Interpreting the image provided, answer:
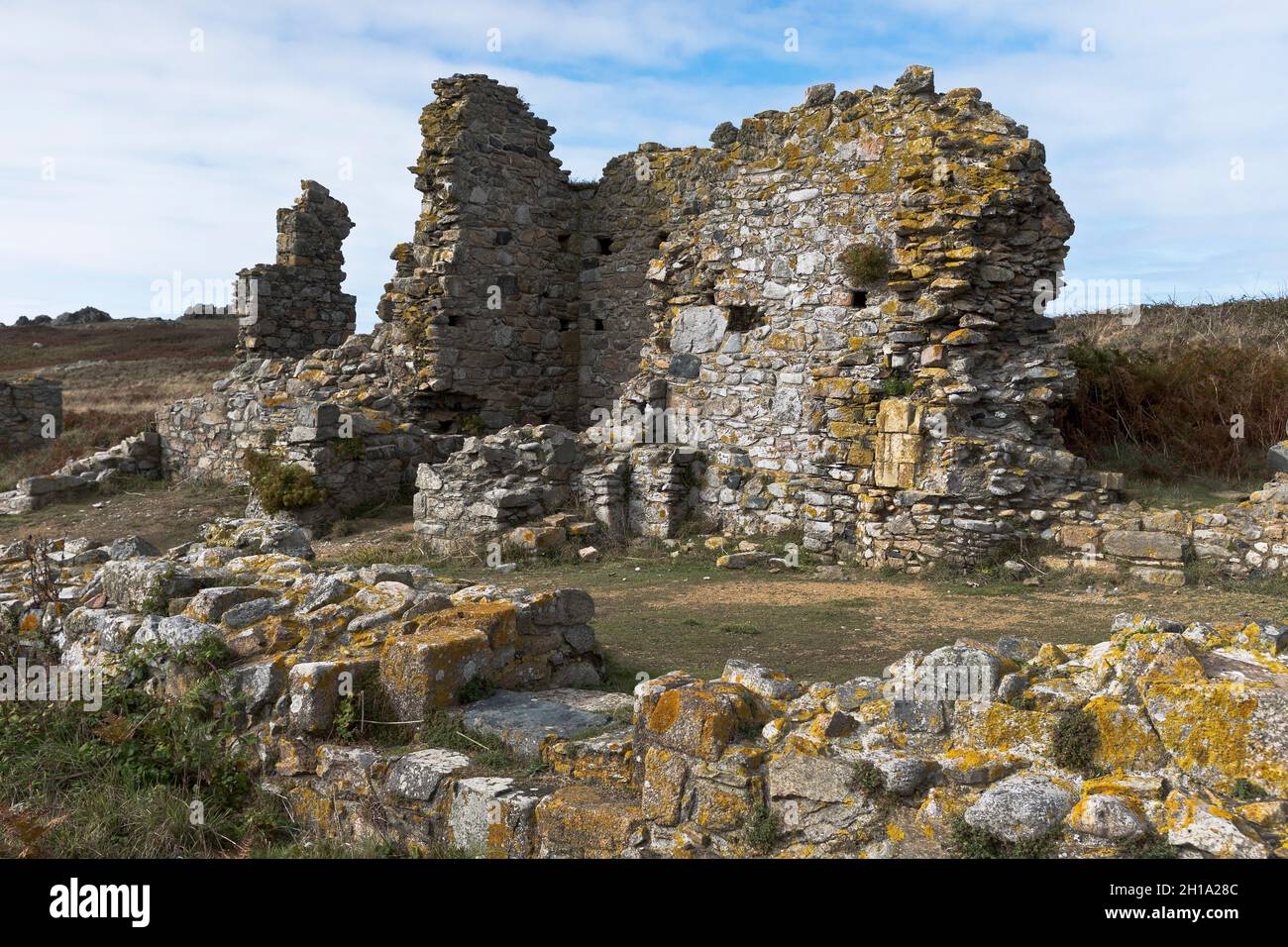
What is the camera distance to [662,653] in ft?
22.6

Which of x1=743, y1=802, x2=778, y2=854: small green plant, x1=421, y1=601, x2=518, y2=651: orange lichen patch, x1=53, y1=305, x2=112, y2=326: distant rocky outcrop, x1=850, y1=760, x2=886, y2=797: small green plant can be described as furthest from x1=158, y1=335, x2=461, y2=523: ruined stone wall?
x1=53, y1=305, x2=112, y2=326: distant rocky outcrop

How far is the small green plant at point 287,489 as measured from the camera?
44.6 ft

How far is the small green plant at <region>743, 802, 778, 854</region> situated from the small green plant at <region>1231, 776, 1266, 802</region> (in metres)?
1.46

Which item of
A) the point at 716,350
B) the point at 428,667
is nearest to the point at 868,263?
the point at 716,350

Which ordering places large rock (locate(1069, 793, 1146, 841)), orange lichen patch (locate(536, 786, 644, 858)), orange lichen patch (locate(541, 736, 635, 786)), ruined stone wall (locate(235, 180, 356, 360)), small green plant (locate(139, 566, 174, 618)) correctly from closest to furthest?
large rock (locate(1069, 793, 1146, 841)) → orange lichen patch (locate(536, 786, 644, 858)) → orange lichen patch (locate(541, 736, 635, 786)) → small green plant (locate(139, 566, 174, 618)) → ruined stone wall (locate(235, 180, 356, 360))

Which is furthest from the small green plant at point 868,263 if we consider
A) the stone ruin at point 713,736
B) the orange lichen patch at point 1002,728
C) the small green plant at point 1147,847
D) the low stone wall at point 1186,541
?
the small green plant at point 1147,847

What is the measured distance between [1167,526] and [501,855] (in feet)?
26.5

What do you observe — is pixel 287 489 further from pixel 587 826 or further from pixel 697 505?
pixel 587 826

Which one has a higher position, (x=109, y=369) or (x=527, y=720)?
(x=109, y=369)

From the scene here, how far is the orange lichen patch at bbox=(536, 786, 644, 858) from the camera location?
359cm

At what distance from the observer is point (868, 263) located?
11836 mm

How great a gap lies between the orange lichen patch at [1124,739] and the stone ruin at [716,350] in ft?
23.8

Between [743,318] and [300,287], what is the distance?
413 inches

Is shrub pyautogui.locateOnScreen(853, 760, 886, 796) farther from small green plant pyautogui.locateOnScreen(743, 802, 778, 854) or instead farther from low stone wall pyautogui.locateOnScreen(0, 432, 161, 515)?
low stone wall pyautogui.locateOnScreen(0, 432, 161, 515)
